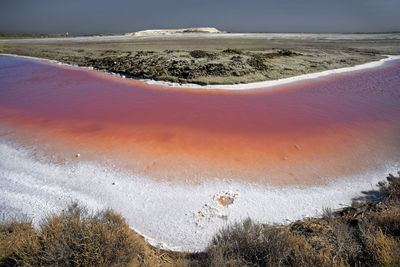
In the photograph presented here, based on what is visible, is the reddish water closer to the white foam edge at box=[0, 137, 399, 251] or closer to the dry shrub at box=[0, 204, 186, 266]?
the white foam edge at box=[0, 137, 399, 251]

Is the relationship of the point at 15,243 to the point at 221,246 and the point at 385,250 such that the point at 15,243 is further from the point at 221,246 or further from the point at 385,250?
the point at 385,250

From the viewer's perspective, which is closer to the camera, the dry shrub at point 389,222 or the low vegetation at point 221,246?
the low vegetation at point 221,246

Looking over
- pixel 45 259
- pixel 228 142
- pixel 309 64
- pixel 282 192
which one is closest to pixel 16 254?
pixel 45 259

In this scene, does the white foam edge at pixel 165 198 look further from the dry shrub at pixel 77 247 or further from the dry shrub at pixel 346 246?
the dry shrub at pixel 346 246

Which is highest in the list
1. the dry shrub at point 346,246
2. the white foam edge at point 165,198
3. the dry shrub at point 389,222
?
the dry shrub at point 389,222

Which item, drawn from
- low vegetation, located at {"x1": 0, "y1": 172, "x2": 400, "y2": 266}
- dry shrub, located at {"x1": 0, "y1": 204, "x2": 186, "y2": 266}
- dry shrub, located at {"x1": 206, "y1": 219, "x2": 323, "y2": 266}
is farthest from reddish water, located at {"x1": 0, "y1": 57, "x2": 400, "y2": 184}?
dry shrub, located at {"x1": 0, "y1": 204, "x2": 186, "y2": 266}

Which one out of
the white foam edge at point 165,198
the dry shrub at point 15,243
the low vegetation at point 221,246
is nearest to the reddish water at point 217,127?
the white foam edge at point 165,198
